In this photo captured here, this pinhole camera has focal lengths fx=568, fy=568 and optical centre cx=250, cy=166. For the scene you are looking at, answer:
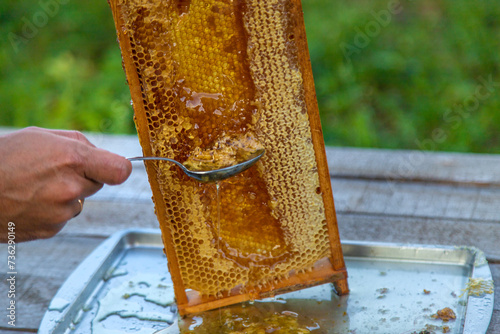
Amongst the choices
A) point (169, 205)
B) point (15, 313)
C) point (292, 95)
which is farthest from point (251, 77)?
point (15, 313)

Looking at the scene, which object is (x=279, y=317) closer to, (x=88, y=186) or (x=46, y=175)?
(x=88, y=186)

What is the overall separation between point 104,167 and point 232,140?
0.41 metres

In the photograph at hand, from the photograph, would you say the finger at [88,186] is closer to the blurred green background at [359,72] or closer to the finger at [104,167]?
the finger at [104,167]

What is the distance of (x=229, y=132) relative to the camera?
168cm

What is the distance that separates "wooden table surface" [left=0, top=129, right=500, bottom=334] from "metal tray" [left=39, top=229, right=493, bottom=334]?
0.10 m

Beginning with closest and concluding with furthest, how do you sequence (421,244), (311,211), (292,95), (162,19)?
1. (162,19)
2. (292,95)
3. (311,211)
4. (421,244)

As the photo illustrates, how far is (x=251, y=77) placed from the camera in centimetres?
165

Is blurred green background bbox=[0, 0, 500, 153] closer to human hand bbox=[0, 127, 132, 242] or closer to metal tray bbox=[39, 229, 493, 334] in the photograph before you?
metal tray bbox=[39, 229, 493, 334]

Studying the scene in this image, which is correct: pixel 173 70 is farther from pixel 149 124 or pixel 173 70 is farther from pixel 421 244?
pixel 421 244

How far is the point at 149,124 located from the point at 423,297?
40.5 inches

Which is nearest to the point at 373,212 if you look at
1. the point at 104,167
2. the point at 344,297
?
the point at 344,297

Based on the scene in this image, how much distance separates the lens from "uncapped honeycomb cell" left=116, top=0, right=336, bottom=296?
160 centimetres

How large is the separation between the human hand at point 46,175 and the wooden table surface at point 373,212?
0.56 metres

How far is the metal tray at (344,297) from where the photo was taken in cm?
173
